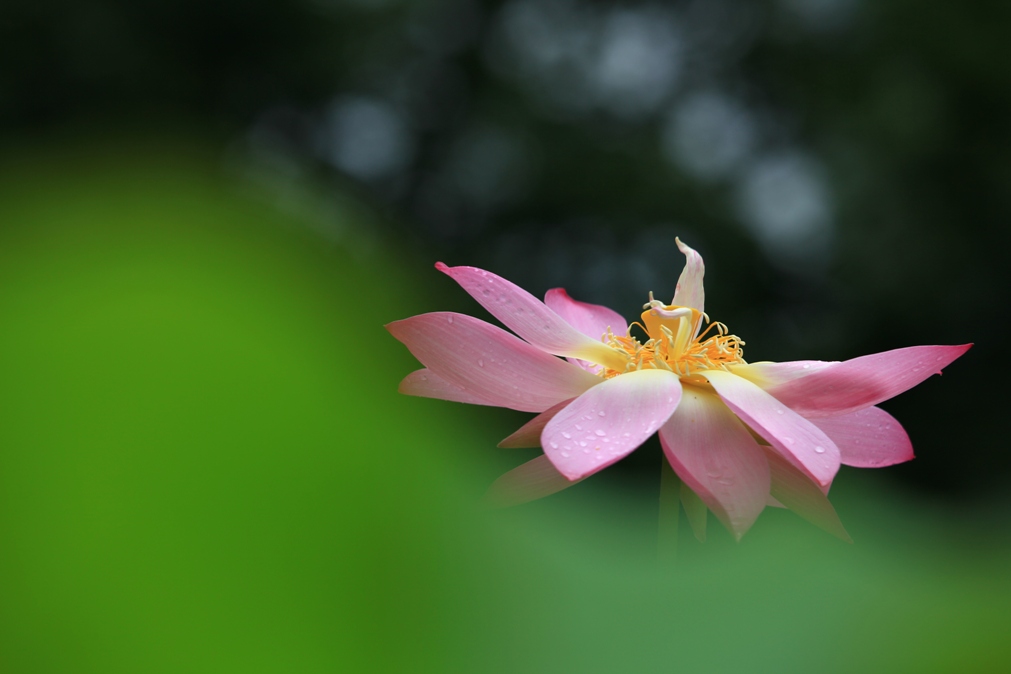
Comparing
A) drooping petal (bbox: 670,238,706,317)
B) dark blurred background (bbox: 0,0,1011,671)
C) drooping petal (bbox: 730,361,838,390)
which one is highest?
dark blurred background (bbox: 0,0,1011,671)

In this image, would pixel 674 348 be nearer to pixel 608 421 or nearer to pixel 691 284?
pixel 691 284

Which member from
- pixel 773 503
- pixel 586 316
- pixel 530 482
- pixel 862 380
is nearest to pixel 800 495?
pixel 773 503

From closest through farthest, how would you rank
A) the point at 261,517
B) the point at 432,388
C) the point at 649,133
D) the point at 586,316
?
the point at 261,517 → the point at 432,388 → the point at 586,316 → the point at 649,133

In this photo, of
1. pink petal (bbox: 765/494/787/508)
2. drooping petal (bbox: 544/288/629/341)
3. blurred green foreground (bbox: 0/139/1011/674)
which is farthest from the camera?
drooping petal (bbox: 544/288/629/341)

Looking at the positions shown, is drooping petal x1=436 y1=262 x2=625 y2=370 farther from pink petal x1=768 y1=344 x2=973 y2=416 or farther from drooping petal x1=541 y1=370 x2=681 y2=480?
pink petal x1=768 y1=344 x2=973 y2=416

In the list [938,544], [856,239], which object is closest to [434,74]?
[856,239]

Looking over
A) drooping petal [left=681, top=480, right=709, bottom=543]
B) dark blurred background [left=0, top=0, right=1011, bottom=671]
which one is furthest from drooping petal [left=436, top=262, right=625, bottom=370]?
dark blurred background [left=0, top=0, right=1011, bottom=671]

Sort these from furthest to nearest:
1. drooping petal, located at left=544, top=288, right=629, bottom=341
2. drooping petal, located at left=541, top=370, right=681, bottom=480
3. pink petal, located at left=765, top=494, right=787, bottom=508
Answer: drooping petal, located at left=544, top=288, right=629, bottom=341 → pink petal, located at left=765, top=494, right=787, bottom=508 → drooping petal, located at left=541, top=370, right=681, bottom=480

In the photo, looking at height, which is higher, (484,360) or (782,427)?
(484,360)
